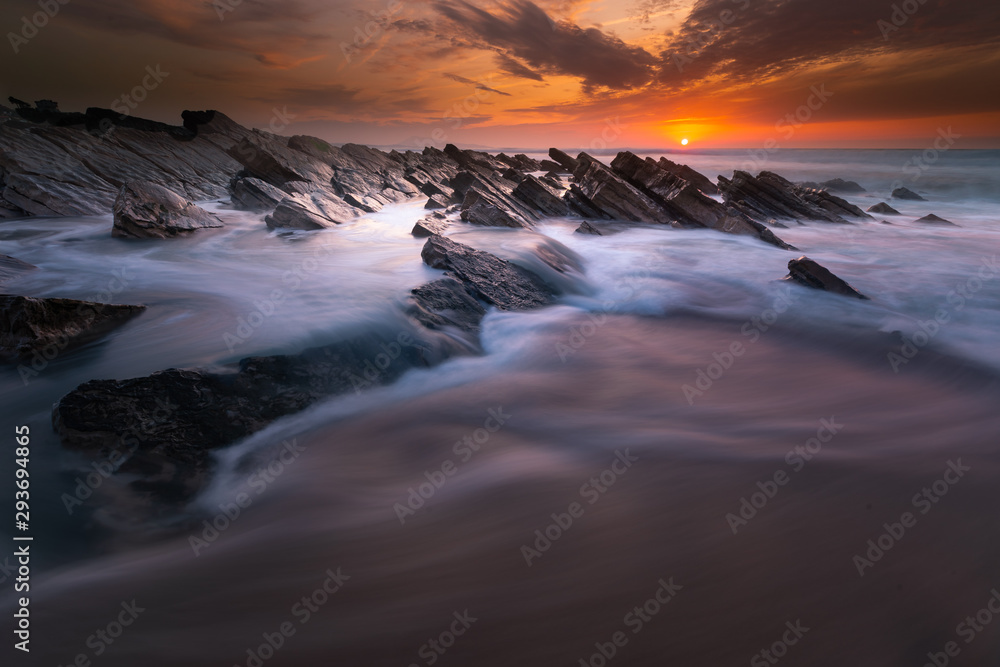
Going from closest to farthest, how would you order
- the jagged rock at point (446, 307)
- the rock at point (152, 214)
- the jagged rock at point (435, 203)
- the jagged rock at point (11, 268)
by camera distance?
the jagged rock at point (446, 307) < the jagged rock at point (11, 268) < the rock at point (152, 214) < the jagged rock at point (435, 203)

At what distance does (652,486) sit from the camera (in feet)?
10.7

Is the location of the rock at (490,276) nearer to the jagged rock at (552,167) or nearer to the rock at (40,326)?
the rock at (40,326)

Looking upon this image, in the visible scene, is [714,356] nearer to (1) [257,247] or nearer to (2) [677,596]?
(2) [677,596]

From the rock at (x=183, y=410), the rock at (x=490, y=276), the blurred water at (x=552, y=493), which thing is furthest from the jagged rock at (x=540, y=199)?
the rock at (x=183, y=410)

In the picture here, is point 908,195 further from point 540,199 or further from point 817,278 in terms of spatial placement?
point 817,278

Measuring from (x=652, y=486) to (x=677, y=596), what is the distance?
985 millimetres

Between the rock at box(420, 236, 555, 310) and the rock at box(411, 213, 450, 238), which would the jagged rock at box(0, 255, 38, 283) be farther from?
the rock at box(411, 213, 450, 238)

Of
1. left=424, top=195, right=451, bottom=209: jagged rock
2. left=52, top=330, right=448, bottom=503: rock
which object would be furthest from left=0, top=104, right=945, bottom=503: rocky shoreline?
left=424, top=195, right=451, bottom=209: jagged rock

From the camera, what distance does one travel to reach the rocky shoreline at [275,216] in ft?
12.6

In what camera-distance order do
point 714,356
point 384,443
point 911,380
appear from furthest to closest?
1. point 714,356
2. point 911,380
3. point 384,443

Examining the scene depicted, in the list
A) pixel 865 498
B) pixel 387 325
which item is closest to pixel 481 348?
pixel 387 325

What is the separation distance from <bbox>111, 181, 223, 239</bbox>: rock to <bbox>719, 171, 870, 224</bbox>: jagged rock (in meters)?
18.8

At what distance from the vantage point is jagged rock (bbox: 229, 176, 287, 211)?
16703 millimetres

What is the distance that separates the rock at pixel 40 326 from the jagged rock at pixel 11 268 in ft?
11.6
